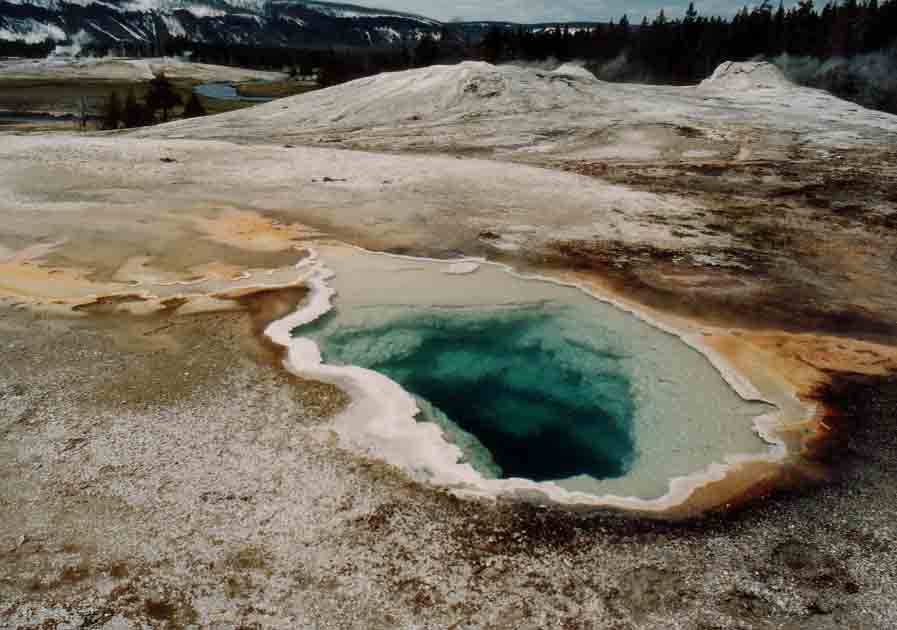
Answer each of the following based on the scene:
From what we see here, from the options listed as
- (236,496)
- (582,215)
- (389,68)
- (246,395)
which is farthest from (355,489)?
(389,68)

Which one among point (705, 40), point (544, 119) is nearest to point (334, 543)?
point (544, 119)

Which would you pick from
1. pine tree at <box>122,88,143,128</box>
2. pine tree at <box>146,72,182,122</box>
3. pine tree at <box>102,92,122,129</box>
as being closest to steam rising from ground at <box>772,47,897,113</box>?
pine tree at <box>146,72,182,122</box>

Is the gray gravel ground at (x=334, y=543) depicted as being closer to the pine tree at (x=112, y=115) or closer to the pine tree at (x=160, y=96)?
the pine tree at (x=112, y=115)

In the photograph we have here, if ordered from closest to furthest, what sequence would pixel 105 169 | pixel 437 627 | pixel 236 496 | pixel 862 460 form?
pixel 437 627, pixel 236 496, pixel 862 460, pixel 105 169

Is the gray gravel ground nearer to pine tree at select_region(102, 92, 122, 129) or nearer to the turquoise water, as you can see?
the turquoise water

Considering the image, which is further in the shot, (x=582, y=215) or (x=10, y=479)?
(x=582, y=215)

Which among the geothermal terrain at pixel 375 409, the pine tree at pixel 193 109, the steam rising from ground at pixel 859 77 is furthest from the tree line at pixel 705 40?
the geothermal terrain at pixel 375 409

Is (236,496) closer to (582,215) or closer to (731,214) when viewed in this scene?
(582,215)

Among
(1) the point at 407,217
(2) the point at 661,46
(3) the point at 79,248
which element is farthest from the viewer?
(2) the point at 661,46
